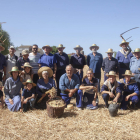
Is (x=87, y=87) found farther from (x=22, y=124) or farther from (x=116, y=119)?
(x=22, y=124)

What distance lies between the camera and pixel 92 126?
418 centimetres

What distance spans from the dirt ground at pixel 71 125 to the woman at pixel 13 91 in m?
0.25

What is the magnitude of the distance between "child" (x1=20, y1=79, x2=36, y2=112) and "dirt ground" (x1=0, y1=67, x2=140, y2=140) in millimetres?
310

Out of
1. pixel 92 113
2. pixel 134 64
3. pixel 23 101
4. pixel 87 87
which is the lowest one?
pixel 92 113

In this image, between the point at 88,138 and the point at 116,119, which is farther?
the point at 116,119

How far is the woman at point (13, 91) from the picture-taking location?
17.3 feet

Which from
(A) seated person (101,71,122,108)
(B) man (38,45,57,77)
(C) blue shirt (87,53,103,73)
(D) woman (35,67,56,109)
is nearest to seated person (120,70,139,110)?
(A) seated person (101,71,122,108)

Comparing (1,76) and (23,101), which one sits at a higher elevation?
(1,76)

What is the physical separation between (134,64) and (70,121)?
12.1 feet

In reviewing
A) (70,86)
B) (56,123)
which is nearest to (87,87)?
(70,86)

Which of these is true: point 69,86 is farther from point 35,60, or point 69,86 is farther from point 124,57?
point 124,57

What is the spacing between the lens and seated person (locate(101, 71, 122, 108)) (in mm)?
5397

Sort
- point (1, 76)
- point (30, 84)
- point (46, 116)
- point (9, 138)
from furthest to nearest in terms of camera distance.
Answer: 1. point (1, 76)
2. point (30, 84)
3. point (46, 116)
4. point (9, 138)

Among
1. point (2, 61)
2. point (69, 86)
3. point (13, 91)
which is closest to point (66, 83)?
point (69, 86)
